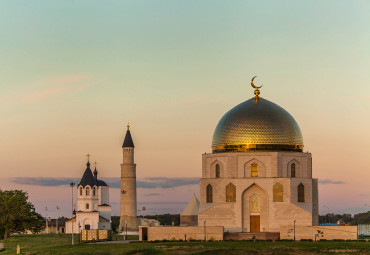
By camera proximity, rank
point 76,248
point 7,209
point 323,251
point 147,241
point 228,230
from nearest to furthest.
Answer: point 323,251 → point 76,248 → point 147,241 → point 228,230 → point 7,209

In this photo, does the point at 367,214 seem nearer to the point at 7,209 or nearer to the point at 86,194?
the point at 86,194

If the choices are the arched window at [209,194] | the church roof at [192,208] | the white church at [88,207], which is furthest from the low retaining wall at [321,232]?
the white church at [88,207]

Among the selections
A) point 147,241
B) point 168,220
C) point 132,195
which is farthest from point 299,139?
point 168,220

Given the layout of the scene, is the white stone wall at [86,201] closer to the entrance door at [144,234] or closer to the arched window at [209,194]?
the arched window at [209,194]

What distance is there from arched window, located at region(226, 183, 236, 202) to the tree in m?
21.5

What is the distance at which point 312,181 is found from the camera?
→ 6412 cm

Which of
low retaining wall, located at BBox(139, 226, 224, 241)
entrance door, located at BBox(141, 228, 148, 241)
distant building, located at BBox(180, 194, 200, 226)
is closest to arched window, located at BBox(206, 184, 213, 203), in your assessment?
low retaining wall, located at BBox(139, 226, 224, 241)

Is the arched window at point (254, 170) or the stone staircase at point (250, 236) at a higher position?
the arched window at point (254, 170)

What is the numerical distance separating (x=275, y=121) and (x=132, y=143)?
43.4 m

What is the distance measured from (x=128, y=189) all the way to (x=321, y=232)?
157 ft

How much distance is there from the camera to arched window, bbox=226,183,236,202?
62.6m

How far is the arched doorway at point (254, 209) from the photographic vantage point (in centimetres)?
6200

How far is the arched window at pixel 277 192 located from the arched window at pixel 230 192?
3372mm

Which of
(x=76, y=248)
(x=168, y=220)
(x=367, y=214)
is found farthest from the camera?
(x=168, y=220)
